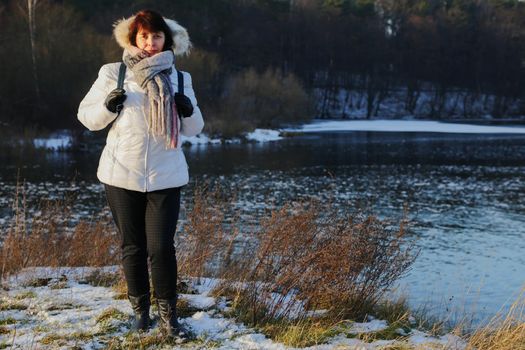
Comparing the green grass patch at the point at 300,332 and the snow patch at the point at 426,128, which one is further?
the snow patch at the point at 426,128

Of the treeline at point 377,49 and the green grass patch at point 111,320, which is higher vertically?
A: the treeline at point 377,49

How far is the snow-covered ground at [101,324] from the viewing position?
3283 millimetres

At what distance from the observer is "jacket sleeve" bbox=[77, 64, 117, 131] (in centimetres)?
319

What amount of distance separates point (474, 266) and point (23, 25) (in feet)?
95.9

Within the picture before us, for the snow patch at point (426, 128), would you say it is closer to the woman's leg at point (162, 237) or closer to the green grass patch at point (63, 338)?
the woman's leg at point (162, 237)

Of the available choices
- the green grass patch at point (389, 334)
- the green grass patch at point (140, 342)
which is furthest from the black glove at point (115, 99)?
the green grass patch at point (389, 334)

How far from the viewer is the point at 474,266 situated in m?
9.28

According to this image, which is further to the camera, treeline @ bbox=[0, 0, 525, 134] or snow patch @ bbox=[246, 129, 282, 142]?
treeline @ bbox=[0, 0, 525, 134]

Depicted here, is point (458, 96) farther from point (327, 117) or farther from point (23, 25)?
point (23, 25)

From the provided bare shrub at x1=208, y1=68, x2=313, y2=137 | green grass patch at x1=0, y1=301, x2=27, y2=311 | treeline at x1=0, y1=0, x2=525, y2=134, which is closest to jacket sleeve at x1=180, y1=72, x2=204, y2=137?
green grass patch at x1=0, y1=301, x2=27, y2=311

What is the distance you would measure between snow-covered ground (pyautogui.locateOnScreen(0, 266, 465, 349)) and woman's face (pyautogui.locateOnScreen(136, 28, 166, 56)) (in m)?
1.69

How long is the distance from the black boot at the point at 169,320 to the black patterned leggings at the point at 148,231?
1.6 inches

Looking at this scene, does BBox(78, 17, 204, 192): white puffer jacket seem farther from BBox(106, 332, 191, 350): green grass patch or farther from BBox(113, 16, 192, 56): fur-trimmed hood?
BBox(106, 332, 191, 350): green grass patch

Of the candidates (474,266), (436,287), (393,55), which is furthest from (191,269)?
(393,55)
